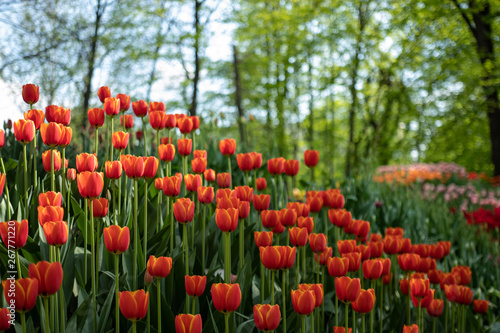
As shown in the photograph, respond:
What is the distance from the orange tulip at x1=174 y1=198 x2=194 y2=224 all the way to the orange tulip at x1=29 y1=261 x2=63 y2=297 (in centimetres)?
51

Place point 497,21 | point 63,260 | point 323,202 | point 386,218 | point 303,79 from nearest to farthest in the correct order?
point 63,260 → point 323,202 → point 386,218 → point 497,21 → point 303,79

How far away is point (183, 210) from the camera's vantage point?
142 centimetres

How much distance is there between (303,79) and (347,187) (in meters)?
7.59

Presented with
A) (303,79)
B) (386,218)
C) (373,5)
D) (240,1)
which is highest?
(240,1)

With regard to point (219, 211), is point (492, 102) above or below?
above

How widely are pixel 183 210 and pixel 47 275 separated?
54 centimetres

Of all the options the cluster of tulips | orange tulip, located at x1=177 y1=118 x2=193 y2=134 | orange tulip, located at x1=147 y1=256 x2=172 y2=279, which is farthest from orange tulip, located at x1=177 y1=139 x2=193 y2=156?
orange tulip, located at x1=147 y1=256 x2=172 y2=279

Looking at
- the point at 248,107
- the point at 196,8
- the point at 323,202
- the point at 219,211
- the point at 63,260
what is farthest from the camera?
the point at 248,107

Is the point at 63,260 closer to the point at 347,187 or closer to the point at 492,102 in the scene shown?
the point at 347,187

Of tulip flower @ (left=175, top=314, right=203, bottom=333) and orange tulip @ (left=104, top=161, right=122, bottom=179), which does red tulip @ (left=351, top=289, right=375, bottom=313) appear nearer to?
Answer: tulip flower @ (left=175, top=314, right=203, bottom=333)

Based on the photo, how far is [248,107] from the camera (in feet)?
53.3

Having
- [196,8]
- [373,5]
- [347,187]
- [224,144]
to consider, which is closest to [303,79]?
[373,5]

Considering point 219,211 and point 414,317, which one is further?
point 414,317

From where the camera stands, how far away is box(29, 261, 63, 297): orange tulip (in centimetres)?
93
